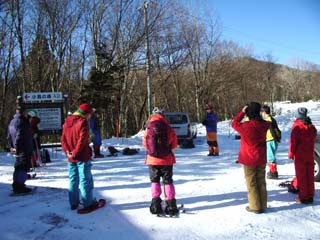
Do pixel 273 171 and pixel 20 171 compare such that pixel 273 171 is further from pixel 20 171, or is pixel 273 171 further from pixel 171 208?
pixel 20 171

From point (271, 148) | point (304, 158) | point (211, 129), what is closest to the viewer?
point (304, 158)

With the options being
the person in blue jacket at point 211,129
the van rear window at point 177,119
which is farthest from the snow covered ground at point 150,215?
the van rear window at point 177,119

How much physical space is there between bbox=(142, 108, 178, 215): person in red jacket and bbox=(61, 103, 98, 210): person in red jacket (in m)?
1.01

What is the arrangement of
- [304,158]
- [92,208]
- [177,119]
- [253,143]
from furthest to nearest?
[177,119], [304,158], [92,208], [253,143]

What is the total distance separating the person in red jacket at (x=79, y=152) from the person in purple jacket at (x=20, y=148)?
5.58 feet

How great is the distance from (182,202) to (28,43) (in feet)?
87.4

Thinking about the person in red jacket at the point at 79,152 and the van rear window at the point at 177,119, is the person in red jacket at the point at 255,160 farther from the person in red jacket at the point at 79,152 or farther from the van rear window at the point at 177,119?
the van rear window at the point at 177,119

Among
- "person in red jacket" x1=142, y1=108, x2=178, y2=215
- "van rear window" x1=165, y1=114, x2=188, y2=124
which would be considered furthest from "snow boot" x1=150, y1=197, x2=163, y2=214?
"van rear window" x1=165, y1=114, x2=188, y2=124

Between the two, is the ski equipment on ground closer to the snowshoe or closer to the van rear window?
the snowshoe

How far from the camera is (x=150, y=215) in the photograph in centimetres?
574

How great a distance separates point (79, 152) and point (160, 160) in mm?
1305

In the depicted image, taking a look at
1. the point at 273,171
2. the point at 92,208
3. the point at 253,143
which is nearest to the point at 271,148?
the point at 273,171

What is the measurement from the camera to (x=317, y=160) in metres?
7.68

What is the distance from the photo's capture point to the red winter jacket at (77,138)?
5.75 meters
